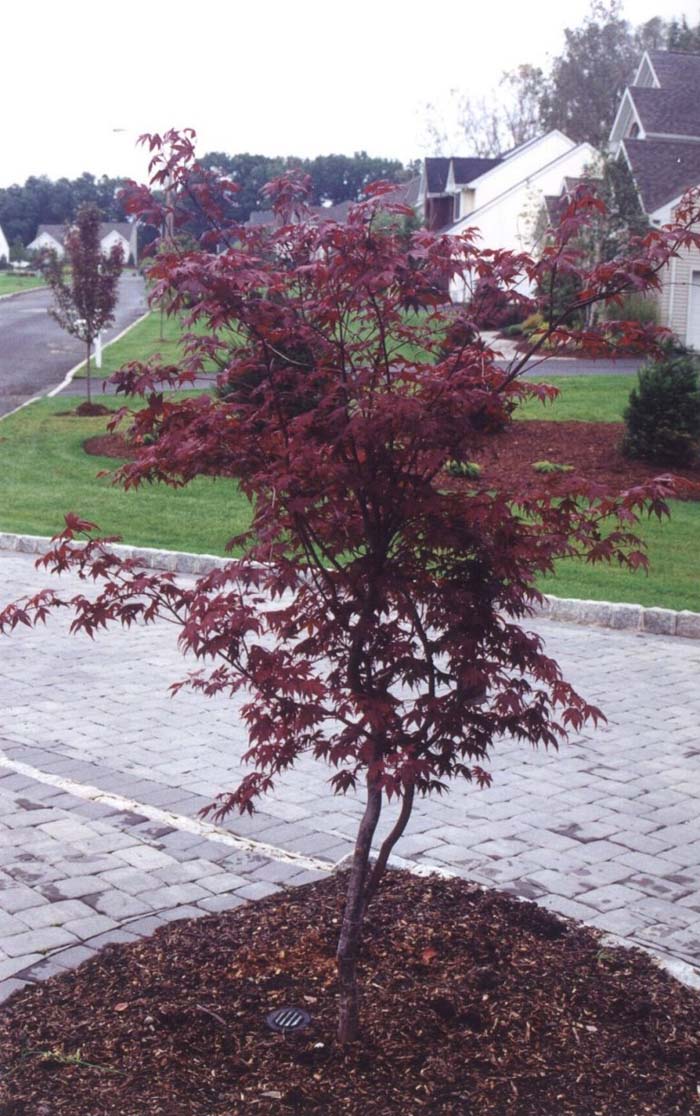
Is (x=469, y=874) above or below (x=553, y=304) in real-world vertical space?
below

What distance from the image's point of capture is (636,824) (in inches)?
247

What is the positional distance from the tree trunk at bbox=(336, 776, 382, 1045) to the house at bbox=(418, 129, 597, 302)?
41.6 metres

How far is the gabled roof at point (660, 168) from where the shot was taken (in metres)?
37.5

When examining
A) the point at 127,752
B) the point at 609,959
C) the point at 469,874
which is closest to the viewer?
the point at 609,959

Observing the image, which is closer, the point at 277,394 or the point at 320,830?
the point at 277,394

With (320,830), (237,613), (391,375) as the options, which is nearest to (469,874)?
(320,830)

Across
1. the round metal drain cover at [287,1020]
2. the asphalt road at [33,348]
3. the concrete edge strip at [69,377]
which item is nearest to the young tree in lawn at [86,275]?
the concrete edge strip at [69,377]

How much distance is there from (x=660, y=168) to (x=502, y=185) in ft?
52.2

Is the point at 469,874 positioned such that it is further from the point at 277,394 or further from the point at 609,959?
the point at 277,394

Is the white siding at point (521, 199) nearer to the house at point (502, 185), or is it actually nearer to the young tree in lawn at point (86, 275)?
the house at point (502, 185)

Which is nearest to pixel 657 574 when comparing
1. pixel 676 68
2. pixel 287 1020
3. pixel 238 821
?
pixel 238 821

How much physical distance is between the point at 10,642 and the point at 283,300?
6824 mm

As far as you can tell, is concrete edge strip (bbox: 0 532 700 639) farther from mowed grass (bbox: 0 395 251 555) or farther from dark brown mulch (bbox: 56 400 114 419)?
dark brown mulch (bbox: 56 400 114 419)

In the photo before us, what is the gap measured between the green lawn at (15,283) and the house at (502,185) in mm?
20307
